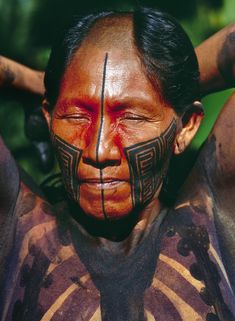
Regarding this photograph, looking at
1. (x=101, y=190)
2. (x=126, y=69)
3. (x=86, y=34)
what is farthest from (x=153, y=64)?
(x=101, y=190)

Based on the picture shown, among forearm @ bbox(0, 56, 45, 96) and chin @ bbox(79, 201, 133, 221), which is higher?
forearm @ bbox(0, 56, 45, 96)

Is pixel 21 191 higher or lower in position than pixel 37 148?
higher

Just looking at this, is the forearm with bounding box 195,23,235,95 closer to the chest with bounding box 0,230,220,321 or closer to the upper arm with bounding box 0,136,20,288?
the chest with bounding box 0,230,220,321

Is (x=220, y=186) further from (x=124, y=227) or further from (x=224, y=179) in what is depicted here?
(x=124, y=227)

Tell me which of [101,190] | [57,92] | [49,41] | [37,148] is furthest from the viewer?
[49,41]

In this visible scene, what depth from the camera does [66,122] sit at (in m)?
2.17

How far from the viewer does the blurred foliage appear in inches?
129

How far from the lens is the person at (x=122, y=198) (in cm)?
209

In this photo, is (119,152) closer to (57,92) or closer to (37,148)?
(57,92)

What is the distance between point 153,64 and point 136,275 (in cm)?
74

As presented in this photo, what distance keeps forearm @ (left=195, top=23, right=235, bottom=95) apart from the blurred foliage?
26.2 inches

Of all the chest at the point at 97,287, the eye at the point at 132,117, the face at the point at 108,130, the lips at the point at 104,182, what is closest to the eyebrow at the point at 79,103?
the face at the point at 108,130

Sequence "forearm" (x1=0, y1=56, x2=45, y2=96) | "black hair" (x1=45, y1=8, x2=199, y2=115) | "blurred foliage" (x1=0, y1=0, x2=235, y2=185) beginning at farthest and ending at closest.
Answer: "blurred foliage" (x1=0, y1=0, x2=235, y2=185), "forearm" (x1=0, y1=56, x2=45, y2=96), "black hair" (x1=45, y1=8, x2=199, y2=115)

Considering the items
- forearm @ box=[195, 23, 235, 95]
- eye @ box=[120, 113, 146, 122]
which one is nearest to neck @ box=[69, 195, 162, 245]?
eye @ box=[120, 113, 146, 122]
